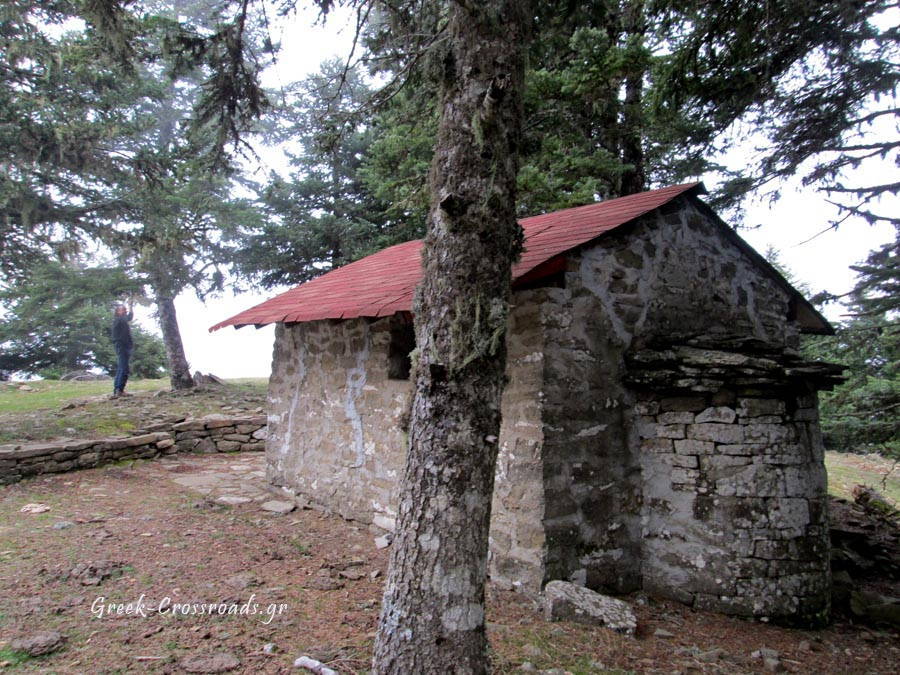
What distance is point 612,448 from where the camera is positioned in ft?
16.0

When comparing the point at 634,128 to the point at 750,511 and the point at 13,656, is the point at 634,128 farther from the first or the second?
the point at 13,656

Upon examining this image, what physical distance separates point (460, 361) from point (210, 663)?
2.40 m

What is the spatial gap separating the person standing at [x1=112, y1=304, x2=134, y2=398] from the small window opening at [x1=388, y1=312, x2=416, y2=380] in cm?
891

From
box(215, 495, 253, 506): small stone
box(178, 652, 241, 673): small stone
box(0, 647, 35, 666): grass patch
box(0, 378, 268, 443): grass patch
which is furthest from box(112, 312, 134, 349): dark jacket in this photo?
box(178, 652, 241, 673): small stone

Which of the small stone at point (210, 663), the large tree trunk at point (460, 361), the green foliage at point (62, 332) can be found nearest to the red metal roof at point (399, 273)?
the large tree trunk at point (460, 361)

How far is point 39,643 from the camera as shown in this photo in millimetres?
3424

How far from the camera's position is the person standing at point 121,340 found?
39.6ft

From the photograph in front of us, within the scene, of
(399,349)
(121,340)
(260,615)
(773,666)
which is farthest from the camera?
(121,340)

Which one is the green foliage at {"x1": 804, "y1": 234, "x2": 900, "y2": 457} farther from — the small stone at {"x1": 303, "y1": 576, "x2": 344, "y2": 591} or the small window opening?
the small stone at {"x1": 303, "y1": 576, "x2": 344, "y2": 591}

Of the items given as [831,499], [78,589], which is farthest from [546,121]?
[78,589]

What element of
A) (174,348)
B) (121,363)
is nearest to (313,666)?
(121,363)

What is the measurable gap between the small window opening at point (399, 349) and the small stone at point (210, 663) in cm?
319

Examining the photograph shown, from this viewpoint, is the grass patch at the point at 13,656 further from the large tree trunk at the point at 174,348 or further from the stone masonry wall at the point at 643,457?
the large tree trunk at the point at 174,348

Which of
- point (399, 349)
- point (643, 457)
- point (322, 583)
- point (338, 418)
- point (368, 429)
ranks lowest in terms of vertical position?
point (322, 583)
